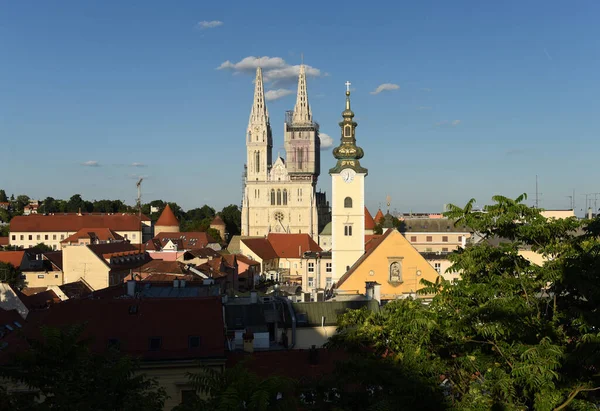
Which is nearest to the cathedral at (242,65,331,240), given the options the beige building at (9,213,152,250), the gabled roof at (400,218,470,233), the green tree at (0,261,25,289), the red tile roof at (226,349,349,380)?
the beige building at (9,213,152,250)

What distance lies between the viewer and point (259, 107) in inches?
5349

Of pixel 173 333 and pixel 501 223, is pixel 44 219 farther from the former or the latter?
pixel 501 223

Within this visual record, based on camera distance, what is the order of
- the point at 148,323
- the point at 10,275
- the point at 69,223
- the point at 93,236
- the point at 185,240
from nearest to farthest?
the point at 148,323, the point at 10,275, the point at 93,236, the point at 185,240, the point at 69,223

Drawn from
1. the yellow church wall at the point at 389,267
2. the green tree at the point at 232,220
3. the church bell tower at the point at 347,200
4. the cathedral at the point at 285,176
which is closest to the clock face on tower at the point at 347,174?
the church bell tower at the point at 347,200

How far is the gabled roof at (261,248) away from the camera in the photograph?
89.9 metres

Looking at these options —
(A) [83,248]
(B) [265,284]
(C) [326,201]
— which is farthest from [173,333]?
(C) [326,201]

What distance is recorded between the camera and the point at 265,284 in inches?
2950

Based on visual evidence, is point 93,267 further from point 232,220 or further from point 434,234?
point 232,220

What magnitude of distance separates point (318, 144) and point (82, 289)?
9782 centimetres

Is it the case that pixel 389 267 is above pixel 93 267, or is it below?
above

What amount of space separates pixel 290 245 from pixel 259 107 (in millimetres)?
46325

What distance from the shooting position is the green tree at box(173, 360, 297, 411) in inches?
367

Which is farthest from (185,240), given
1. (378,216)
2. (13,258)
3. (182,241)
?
(13,258)

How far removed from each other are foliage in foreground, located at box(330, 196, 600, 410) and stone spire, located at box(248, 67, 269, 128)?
12248cm
